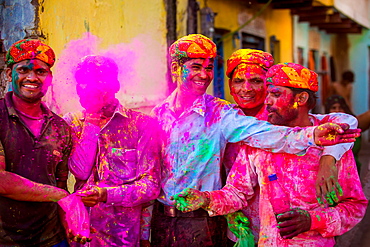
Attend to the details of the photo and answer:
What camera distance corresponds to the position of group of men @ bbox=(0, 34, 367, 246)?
2.72 meters

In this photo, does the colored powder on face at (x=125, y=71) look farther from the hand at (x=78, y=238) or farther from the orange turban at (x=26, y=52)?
the hand at (x=78, y=238)

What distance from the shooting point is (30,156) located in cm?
272

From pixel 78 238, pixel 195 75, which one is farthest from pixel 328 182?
pixel 78 238

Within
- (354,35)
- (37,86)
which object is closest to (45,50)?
(37,86)

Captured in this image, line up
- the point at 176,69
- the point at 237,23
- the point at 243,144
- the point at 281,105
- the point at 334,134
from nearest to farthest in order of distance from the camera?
the point at 334,134, the point at 281,105, the point at 243,144, the point at 176,69, the point at 237,23

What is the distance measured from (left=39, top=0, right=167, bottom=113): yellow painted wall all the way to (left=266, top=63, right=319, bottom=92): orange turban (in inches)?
71.3

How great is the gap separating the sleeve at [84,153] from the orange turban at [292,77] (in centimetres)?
115

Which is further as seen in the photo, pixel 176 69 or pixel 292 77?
pixel 176 69

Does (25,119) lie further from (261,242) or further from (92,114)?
(261,242)

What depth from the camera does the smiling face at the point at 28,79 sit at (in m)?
2.77

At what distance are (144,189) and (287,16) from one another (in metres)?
9.24

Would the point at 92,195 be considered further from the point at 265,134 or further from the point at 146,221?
the point at 265,134

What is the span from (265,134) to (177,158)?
593 mm

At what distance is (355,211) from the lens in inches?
111
